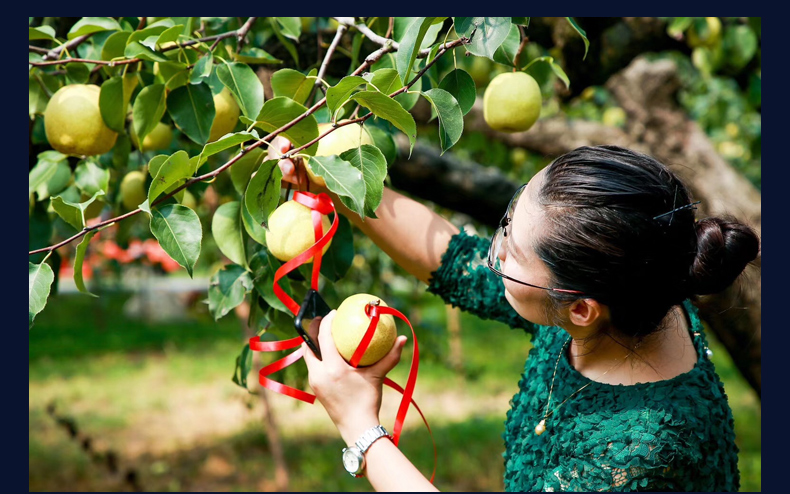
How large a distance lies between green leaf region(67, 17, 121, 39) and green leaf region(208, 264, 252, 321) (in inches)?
21.2

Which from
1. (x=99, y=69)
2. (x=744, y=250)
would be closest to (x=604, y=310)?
(x=744, y=250)

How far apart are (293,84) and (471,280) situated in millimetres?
613

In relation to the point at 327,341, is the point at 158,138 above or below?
above

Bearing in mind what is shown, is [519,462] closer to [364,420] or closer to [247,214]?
[364,420]

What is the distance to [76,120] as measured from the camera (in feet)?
4.38

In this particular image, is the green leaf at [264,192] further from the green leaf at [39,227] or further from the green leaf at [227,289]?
the green leaf at [39,227]

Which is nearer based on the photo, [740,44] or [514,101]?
[514,101]

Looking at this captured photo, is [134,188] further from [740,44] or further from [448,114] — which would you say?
[740,44]

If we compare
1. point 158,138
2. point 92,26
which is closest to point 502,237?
point 158,138

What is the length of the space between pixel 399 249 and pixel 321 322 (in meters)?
0.37

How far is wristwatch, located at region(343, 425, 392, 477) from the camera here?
107 centimetres

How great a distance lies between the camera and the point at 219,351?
291 inches

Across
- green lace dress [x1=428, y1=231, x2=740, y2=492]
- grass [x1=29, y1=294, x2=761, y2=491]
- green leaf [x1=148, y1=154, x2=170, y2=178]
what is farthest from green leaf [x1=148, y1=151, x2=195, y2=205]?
grass [x1=29, y1=294, x2=761, y2=491]

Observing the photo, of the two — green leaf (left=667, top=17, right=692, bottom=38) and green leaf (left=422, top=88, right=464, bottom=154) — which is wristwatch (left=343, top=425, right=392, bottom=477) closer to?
green leaf (left=422, top=88, right=464, bottom=154)
